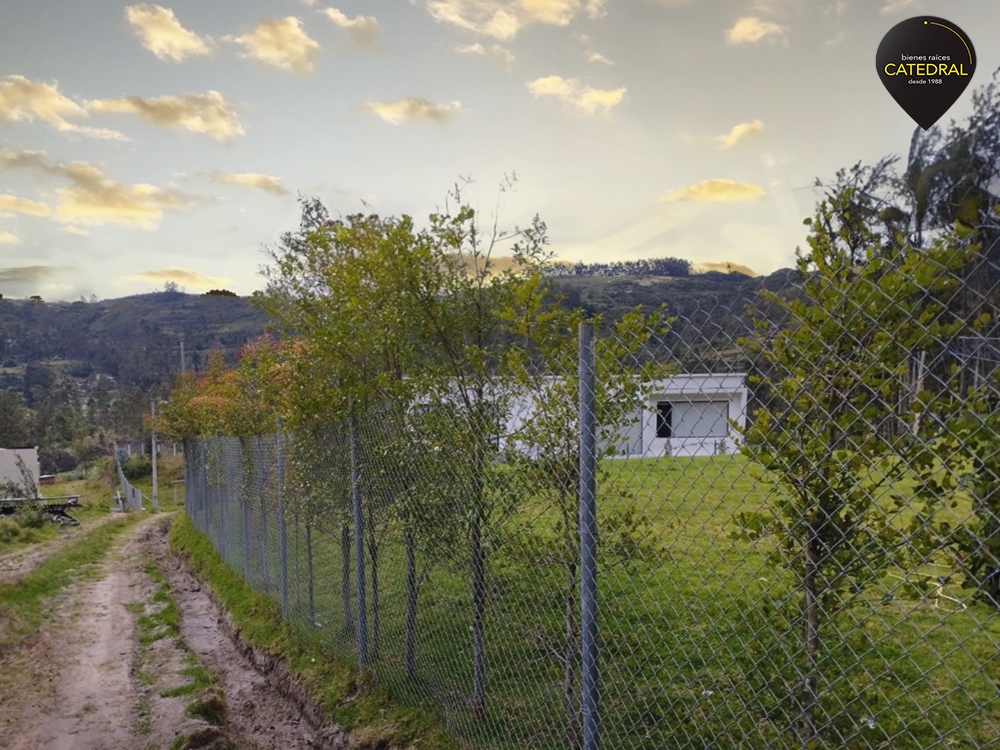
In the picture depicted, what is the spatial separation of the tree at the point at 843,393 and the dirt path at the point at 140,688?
401cm

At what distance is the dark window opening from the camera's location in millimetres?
2308

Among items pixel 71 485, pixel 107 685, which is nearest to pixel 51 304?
pixel 71 485

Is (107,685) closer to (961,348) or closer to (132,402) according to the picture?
(961,348)

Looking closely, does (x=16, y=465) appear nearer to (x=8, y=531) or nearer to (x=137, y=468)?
(x=137, y=468)

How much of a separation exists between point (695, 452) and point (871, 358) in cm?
55

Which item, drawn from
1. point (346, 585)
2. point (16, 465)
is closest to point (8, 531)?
point (16, 465)

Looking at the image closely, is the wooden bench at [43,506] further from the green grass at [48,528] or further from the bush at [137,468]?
the bush at [137,468]

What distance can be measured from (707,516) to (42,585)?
13953 millimetres

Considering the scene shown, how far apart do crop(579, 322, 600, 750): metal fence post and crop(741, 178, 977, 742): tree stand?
2.03 feet

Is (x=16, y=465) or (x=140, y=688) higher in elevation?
(x=140, y=688)

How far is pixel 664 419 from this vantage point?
2277 mm

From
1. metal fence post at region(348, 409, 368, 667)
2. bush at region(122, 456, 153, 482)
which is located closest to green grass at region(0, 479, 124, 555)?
bush at region(122, 456, 153, 482)

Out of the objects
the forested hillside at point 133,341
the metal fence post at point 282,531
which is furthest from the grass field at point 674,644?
the metal fence post at point 282,531

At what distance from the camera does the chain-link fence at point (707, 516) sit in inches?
73.5
